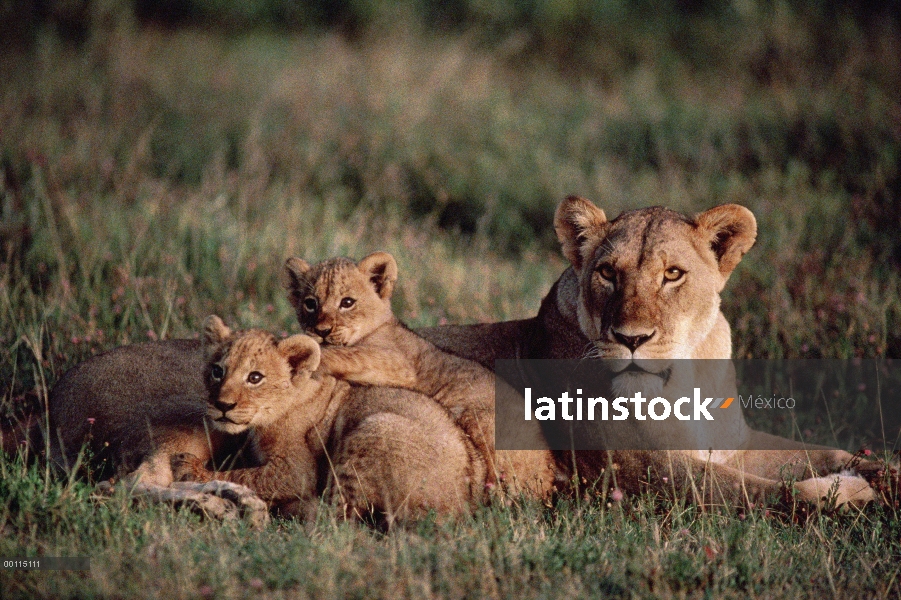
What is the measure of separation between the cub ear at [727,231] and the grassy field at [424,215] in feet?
4.14

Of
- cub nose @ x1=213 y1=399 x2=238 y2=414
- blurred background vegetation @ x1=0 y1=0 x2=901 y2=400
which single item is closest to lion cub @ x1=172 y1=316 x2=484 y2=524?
cub nose @ x1=213 y1=399 x2=238 y2=414

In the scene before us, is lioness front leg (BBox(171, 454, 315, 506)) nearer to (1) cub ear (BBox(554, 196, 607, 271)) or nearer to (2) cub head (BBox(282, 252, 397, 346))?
(2) cub head (BBox(282, 252, 397, 346))

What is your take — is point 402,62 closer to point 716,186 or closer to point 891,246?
point 716,186

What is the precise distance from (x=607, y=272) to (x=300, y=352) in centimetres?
148

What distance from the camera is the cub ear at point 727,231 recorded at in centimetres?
509

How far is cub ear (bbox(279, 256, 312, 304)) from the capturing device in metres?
5.63

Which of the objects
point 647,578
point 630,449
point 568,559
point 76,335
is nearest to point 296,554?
point 568,559

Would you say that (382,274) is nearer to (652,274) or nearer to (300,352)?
(300,352)

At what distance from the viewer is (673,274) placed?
16.1 feet

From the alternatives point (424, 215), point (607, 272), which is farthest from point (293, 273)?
point (424, 215)

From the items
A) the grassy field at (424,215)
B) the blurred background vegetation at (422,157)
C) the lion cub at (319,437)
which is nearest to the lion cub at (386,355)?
the lion cub at (319,437)

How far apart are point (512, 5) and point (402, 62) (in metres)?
7.50

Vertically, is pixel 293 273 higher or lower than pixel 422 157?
lower

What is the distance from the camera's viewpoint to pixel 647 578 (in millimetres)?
4031
